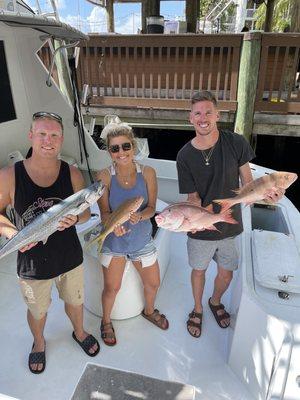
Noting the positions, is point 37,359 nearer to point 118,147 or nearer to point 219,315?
point 219,315

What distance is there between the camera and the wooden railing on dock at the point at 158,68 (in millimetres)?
6793

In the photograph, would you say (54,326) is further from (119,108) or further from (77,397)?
(119,108)

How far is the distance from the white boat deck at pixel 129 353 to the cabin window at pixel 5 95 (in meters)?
1.96

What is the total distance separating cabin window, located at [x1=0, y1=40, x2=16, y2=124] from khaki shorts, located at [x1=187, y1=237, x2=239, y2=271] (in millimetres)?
2596

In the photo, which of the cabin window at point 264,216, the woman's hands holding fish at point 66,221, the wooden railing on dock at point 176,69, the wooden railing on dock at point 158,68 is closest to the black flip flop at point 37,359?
the woman's hands holding fish at point 66,221

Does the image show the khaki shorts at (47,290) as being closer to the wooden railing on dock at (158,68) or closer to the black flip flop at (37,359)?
the black flip flop at (37,359)

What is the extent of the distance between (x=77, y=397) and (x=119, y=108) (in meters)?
6.35

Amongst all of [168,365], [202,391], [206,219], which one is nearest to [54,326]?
[168,365]

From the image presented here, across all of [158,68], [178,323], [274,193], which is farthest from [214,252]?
[158,68]

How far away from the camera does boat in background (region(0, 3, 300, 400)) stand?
2012mm

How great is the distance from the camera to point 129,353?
258cm

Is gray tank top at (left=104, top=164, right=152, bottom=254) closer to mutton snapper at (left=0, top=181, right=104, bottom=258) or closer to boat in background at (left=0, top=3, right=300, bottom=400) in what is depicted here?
boat in background at (left=0, top=3, right=300, bottom=400)

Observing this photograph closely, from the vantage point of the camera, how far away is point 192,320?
2.78 metres

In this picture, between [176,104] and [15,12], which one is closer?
[15,12]
